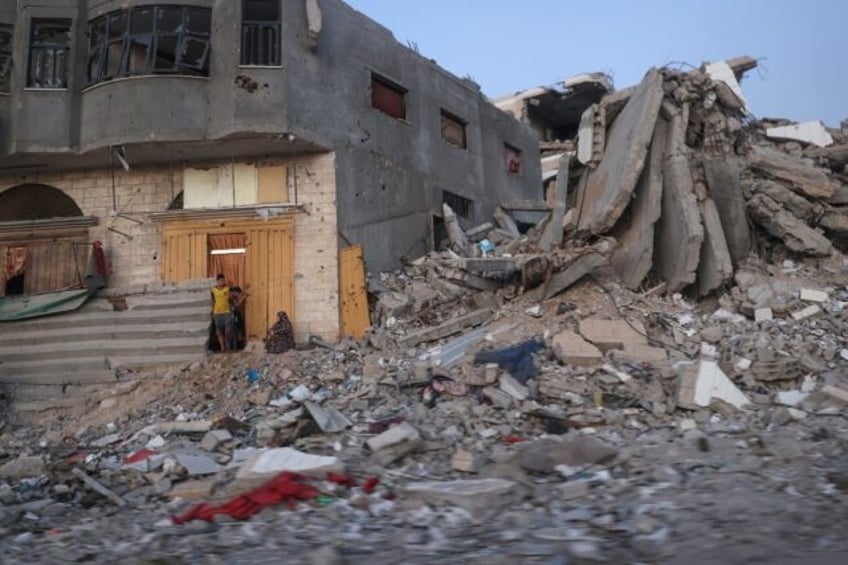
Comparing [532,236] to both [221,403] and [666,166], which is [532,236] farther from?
[221,403]

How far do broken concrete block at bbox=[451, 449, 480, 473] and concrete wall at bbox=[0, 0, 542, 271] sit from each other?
298 inches

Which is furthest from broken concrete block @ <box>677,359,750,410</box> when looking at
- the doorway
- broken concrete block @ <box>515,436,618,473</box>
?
the doorway

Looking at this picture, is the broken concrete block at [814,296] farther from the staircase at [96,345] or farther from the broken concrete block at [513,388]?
the staircase at [96,345]

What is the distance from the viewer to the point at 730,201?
10281 millimetres

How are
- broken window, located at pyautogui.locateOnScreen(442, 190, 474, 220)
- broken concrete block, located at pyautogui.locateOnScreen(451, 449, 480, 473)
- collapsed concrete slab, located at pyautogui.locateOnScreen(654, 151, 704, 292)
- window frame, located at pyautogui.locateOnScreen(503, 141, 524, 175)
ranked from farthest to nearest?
window frame, located at pyautogui.locateOnScreen(503, 141, 524, 175)
broken window, located at pyautogui.locateOnScreen(442, 190, 474, 220)
collapsed concrete slab, located at pyautogui.locateOnScreen(654, 151, 704, 292)
broken concrete block, located at pyautogui.locateOnScreen(451, 449, 480, 473)

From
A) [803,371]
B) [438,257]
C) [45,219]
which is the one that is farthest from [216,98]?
[803,371]

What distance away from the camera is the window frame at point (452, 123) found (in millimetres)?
16453

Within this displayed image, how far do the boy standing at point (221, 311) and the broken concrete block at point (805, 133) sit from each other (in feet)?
47.0

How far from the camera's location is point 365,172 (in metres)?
13.6

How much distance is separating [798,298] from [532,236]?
502 cm

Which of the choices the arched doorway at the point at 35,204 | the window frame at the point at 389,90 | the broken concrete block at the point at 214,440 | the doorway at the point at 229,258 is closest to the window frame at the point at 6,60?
the arched doorway at the point at 35,204

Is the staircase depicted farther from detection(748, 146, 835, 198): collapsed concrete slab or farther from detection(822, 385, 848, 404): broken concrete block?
detection(748, 146, 835, 198): collapsed concrete slab

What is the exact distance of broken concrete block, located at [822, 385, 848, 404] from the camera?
22.2 feet

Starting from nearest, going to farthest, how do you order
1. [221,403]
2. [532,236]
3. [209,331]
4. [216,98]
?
[221,403]
[209,331]
[216,98]
[532,236]
